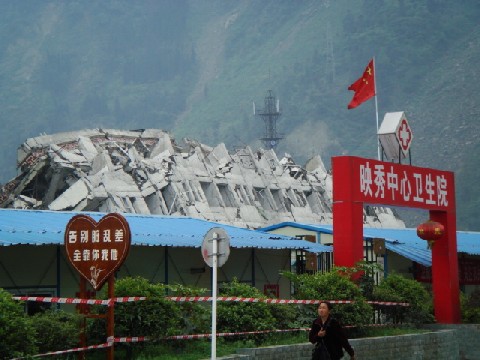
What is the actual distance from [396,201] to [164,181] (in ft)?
119

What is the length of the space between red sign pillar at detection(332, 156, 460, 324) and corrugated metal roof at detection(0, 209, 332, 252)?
3.41 meters

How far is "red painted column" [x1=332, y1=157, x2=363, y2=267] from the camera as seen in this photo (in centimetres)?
2194

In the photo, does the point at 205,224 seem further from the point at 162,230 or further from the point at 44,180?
the point at 44,180

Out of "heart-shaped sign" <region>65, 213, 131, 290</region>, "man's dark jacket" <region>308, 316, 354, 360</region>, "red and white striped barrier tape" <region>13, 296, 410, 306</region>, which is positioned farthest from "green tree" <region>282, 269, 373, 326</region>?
"heart-shaped sign" <region>65, 213, 131, 290</region>

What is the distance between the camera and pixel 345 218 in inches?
865

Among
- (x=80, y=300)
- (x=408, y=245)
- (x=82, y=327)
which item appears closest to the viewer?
(x=80, y=300)

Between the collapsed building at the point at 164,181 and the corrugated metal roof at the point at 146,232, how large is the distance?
971 inches

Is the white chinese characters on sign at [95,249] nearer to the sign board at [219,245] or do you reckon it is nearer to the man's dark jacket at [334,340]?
the sign board at [219,245]

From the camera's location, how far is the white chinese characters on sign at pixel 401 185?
22875mm

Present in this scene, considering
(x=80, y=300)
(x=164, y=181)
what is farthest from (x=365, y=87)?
(x=164, y=181)

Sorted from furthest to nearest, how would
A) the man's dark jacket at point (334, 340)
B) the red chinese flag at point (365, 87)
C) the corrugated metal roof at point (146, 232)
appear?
the red chinese flag at point (365, 87)
the corrugated metal roof at point (146, 232)
the man's dark jacket at point (334, 340)

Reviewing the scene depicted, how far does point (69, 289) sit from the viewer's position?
22250mm

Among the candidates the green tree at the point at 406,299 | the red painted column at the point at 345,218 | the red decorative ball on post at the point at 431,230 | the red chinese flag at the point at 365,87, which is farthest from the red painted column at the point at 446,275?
the red painted column at the point at 345,218

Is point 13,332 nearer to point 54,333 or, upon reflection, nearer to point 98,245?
point 54,333
